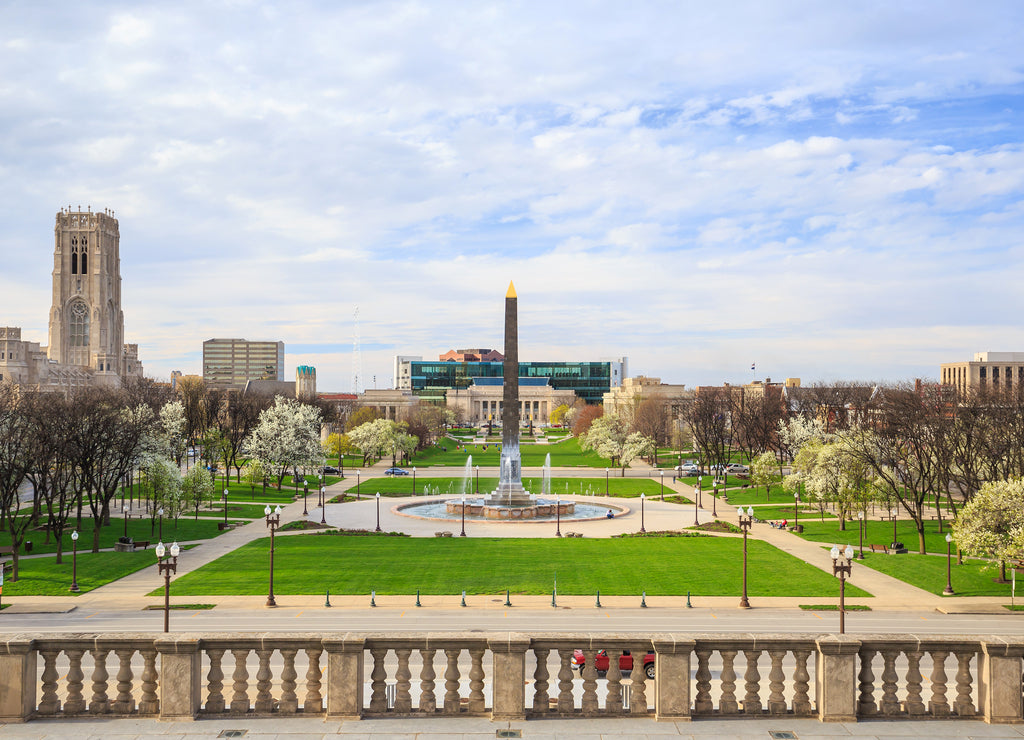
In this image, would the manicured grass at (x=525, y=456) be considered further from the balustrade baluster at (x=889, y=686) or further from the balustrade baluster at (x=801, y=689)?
the balustrade baluster at (x=889, y=686)

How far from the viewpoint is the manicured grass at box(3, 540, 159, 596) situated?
40.6m

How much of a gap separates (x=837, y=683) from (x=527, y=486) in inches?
3233

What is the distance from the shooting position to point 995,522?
3919 cm

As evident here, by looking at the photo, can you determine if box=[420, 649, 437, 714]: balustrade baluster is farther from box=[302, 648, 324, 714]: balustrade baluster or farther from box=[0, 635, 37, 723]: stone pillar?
box=[0, 635, 37, 723]: stone pillar

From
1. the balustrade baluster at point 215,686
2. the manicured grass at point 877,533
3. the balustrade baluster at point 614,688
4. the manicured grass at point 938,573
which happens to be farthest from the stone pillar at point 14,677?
the manicured grass at point 877,533

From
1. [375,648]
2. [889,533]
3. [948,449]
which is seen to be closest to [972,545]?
[948,449]

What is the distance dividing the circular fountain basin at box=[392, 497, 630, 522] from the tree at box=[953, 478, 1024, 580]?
32294 mm

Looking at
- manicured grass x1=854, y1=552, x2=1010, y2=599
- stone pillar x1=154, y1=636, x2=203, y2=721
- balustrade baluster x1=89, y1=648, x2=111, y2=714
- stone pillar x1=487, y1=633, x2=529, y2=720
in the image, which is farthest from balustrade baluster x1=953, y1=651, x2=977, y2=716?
manicured grass x1=854, y1=552, x2=1010, y2=599

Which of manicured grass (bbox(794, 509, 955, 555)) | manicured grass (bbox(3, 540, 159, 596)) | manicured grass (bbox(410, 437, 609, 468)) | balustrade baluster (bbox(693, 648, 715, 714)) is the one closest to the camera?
balustrade baluster (bbox(693, 648, 715, 714))

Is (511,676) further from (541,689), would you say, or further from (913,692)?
(913,692)

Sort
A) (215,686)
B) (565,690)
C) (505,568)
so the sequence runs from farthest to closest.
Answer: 1. (505,568)
2. (215,686)
3. (565,690)

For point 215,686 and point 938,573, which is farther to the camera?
point 938,573

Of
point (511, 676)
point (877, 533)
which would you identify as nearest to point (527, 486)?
point (877, 533)

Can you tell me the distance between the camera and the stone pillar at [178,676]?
36.9ft
